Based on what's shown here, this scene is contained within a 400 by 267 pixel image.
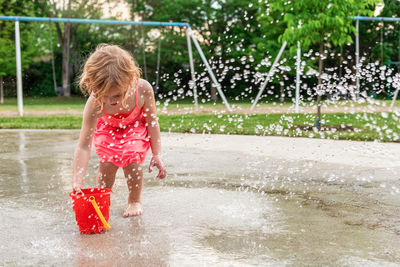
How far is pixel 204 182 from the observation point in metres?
4.58

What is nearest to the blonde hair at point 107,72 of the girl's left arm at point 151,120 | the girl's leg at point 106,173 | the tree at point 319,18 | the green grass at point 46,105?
the girl's left arm at point 151,120

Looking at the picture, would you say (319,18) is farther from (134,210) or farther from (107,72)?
(107,72)

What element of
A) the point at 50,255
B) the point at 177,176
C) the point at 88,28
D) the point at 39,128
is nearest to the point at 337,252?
the point at 50,255

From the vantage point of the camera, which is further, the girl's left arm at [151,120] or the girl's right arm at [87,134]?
the girl's left arm at [151,120]

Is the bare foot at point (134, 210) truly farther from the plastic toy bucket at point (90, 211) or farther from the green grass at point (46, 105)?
the green grass at point (46, 105)

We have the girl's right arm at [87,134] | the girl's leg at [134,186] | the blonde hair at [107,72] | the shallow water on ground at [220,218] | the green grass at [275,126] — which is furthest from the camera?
the green grass at [275,126]

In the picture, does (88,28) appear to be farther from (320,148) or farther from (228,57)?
(320,148)

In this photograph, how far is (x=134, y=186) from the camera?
11.9ft

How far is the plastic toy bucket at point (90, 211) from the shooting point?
298 centimetres

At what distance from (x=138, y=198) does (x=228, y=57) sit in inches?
897

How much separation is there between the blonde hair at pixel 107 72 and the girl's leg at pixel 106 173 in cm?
63

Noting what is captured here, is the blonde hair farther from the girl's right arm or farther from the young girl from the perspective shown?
the girl's right arm

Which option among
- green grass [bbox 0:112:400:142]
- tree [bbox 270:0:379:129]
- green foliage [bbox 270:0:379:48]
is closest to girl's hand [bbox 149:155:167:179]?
green grass [bbox 0:112:400:142]

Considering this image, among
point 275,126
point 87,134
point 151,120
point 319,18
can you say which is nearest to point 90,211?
point 87,134
